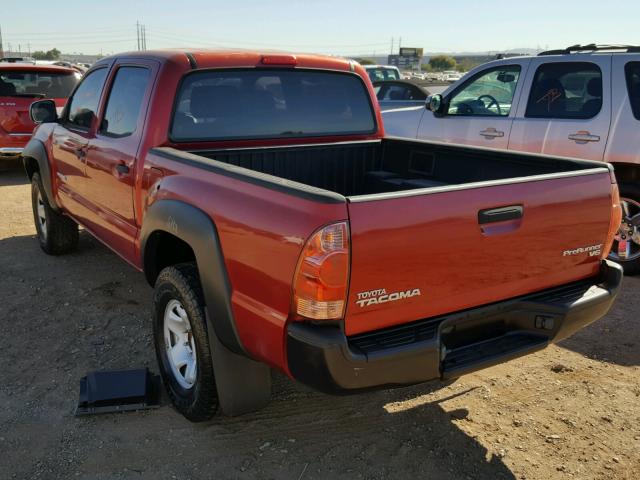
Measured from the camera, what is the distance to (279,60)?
13.0 feet

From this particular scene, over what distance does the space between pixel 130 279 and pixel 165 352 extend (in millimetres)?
2030

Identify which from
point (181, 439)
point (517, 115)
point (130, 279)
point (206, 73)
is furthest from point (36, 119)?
point (517, 115)

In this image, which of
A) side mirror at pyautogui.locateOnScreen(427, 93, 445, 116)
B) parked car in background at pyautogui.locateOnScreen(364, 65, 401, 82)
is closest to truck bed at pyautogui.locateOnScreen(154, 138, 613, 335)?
side mirror at pyautogui.locateOnScreen(427, 93, 445, 116)

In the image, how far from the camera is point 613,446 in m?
3.01

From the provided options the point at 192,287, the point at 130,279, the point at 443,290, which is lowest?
the point at 130,279

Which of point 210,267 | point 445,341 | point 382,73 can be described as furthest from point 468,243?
point 382,73

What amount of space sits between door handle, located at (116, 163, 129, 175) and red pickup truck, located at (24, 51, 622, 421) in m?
0.06

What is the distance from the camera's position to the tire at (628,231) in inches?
208

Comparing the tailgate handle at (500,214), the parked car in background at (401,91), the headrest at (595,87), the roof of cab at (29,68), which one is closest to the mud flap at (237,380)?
the tailgate handle at (500,214)

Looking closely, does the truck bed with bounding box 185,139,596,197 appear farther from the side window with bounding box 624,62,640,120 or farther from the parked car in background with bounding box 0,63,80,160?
the parked car in background with bounding box 0,63,80,160

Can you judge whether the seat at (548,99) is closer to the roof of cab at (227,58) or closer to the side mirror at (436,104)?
the side mirror at (436,104)

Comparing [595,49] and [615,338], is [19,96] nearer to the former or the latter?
[595,49]

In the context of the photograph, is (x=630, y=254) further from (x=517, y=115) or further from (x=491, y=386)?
(x=491, y=386)

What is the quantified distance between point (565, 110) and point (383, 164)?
7.58ft
